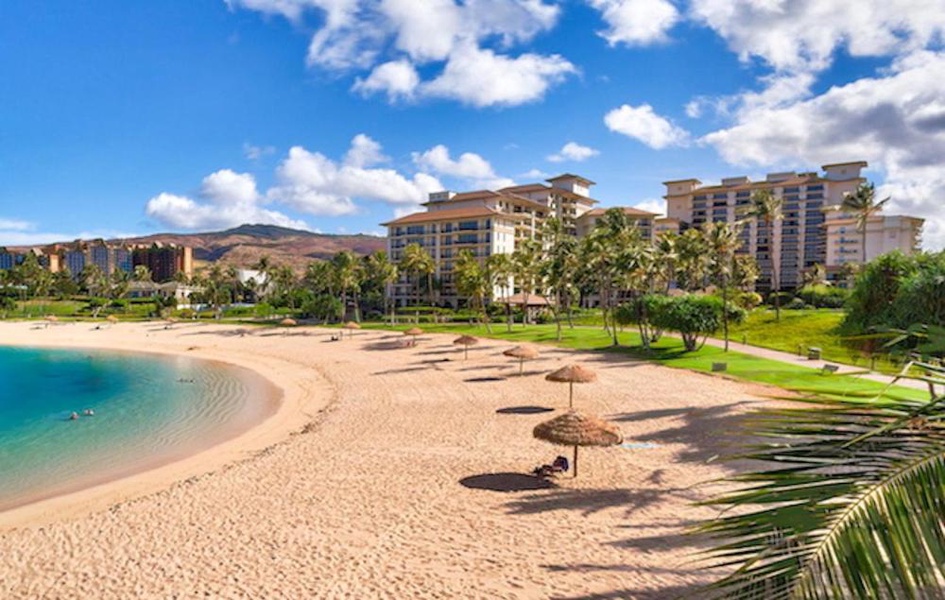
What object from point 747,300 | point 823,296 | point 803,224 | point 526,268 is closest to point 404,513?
point 526,268

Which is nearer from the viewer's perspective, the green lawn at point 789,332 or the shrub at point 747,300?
the green lawn at point 789,332

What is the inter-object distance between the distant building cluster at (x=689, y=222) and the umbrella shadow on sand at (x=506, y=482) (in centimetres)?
8032

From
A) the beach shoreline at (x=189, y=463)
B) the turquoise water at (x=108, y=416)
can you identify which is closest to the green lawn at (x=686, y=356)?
the beach shoreline at (x=189, y=463)

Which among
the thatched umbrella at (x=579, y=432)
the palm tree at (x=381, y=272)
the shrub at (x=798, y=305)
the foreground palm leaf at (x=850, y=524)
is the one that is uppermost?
the palm tree at (x=381, y=272)

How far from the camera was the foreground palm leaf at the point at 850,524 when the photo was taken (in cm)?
238

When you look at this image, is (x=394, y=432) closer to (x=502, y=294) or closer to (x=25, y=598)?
(x=25, y=598)

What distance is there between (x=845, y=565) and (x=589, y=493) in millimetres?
12910

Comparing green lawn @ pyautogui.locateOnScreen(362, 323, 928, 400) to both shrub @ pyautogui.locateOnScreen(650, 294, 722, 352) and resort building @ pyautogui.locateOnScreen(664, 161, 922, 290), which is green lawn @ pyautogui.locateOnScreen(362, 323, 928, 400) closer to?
shrub @ pyautogui.locateOnScreen(650, 294, 722, 352)

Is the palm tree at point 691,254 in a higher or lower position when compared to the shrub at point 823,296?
Answer: higher

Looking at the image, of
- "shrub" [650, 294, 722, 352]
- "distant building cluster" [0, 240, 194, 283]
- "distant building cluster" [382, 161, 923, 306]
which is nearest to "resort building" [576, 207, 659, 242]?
"distant building cluster" [382, 161, 923, 306]

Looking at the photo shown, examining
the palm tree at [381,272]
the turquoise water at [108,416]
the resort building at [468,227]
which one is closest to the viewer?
the turquoise water at [108,416]

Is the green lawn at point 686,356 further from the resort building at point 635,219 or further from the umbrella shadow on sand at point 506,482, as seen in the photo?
the resort building at point 635,219

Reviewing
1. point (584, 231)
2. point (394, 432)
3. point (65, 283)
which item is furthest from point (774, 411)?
point (65, 283)

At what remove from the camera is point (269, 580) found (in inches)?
425
